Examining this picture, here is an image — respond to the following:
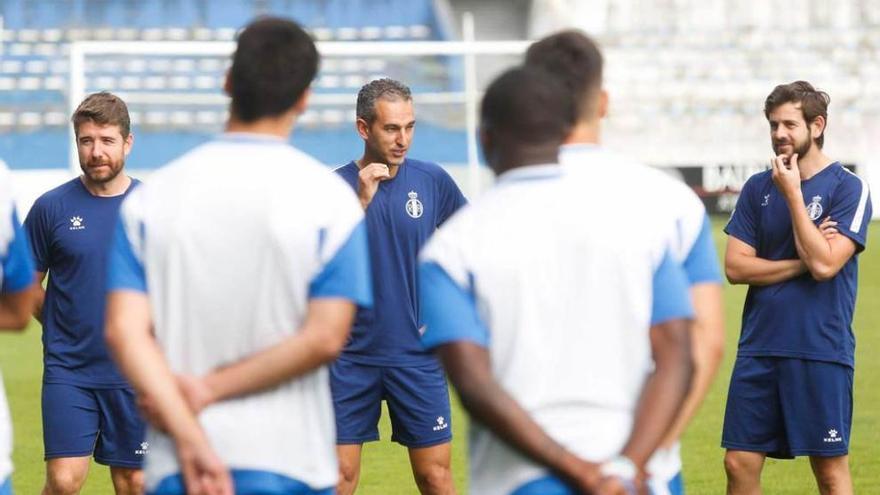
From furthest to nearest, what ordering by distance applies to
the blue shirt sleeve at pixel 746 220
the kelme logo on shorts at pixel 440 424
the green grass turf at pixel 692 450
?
the green grass turf at pixel 692 450
the kelme logo on shorts at pixel 440 424
the blue shirt sleeve at pixel 746 220

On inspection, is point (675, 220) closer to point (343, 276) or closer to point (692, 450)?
point (343, 276)

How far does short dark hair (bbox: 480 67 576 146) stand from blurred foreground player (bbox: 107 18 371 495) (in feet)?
1.31

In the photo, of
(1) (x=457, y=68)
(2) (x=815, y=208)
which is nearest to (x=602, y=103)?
(2) (x=815, y=208)

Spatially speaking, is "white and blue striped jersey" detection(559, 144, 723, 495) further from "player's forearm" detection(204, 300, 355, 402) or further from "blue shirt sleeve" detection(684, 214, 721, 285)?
"player's forearm" detection(204, 300, 355, 402)

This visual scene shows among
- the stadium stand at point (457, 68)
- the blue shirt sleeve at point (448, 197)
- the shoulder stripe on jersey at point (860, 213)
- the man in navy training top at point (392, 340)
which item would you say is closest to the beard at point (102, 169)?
the man in navy training top at point (392, 340)

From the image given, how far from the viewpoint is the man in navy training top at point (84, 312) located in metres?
6.41

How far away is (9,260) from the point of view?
3889 millimetres

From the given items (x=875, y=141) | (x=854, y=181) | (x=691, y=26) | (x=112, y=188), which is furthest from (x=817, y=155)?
(x=691, y=26)

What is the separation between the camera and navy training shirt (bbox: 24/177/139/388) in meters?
6.41

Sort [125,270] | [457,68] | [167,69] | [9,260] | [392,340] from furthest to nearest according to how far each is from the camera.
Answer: [167,69]
[457,68]
[392,340]
[9,260]
[125,270]

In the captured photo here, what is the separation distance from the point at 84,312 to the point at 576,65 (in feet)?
11.2

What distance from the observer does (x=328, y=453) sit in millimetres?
3535

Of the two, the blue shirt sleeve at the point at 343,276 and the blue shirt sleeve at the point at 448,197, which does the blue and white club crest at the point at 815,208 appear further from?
the blue shirt sleeve at the point at 343,276

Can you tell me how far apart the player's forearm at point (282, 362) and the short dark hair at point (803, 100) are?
326cm
